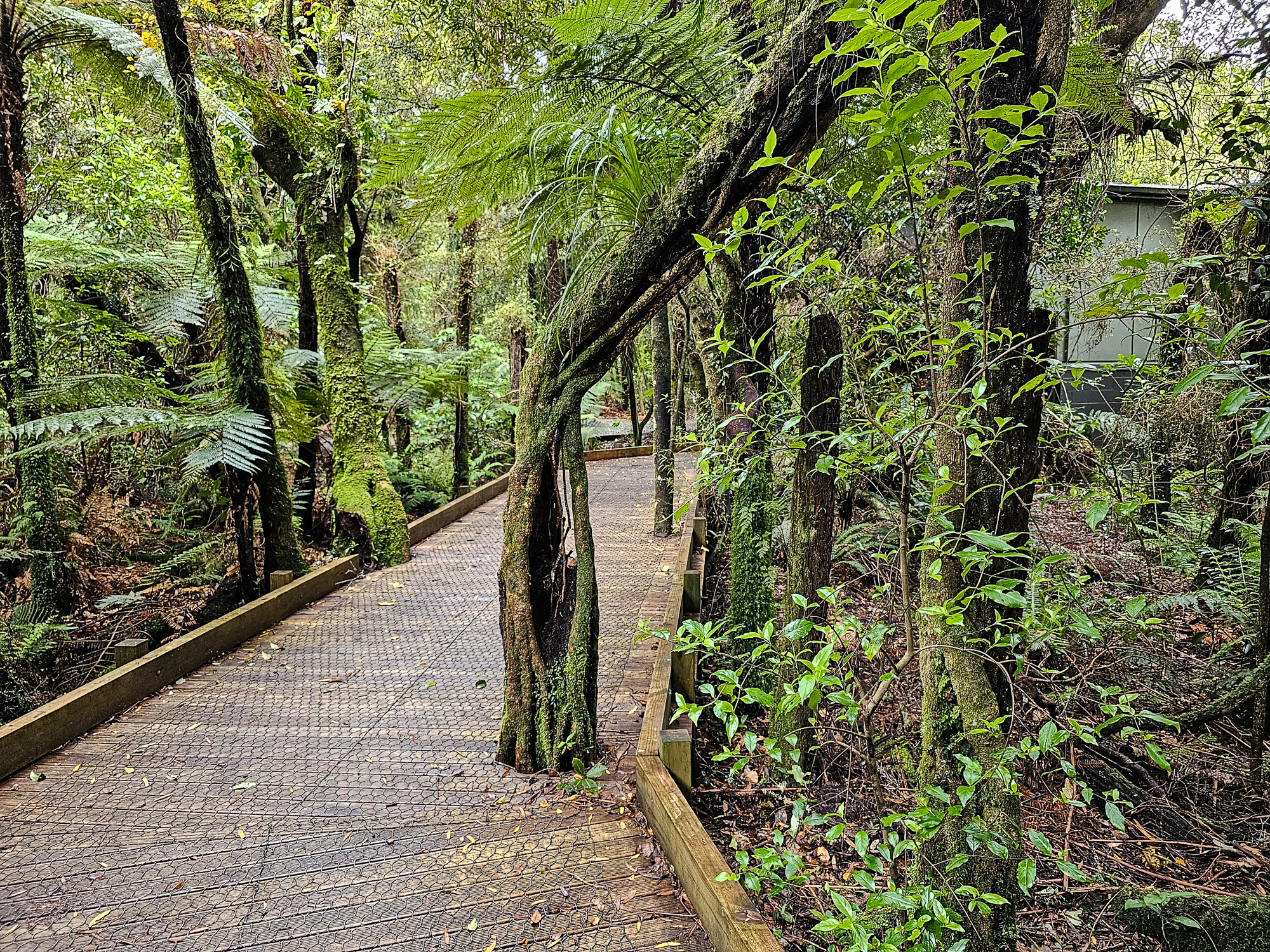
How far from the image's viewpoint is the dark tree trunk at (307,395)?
7.26m

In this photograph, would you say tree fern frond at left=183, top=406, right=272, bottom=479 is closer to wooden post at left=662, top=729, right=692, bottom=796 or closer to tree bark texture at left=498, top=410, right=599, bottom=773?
tree bark texture at left=498, top=410, right=599, bottom=773

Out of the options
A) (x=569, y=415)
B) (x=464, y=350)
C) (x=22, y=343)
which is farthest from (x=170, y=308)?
(x=569, y=415)

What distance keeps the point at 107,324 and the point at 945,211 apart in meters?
6.72

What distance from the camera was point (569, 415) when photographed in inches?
130

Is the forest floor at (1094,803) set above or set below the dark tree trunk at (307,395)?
below

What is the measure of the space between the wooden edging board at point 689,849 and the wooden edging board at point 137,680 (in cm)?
295

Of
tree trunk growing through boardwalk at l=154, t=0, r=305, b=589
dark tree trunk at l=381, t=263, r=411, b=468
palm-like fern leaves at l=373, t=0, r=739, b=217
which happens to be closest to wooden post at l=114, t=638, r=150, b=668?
tree trunk growing through boardwalk at l=154, t=0, r=305, b=589

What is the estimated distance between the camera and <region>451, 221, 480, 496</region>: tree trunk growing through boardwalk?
9.12 metres

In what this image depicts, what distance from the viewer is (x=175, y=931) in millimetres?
2373

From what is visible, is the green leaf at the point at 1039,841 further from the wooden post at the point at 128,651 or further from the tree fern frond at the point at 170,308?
the tree fern frond at the point at 170,308

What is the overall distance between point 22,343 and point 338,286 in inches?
118

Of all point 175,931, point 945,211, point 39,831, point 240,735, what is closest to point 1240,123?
point 945,211

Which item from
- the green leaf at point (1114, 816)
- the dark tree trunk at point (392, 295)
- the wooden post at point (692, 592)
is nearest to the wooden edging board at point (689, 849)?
the green leaf at point (1114, 816)

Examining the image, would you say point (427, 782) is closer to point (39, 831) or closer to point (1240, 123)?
point (39, 831)
